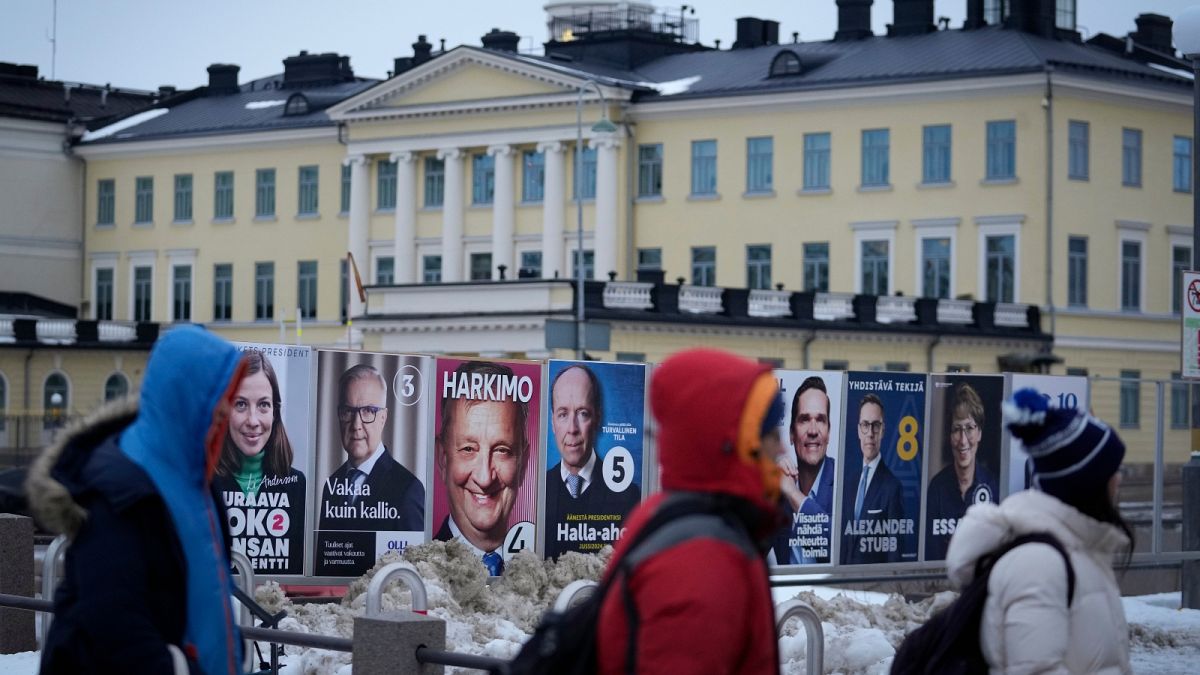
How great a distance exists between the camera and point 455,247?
87.8 m

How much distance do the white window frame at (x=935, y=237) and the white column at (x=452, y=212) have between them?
19.9 meters

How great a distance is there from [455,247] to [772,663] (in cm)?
8329

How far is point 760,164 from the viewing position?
81438 millimetres

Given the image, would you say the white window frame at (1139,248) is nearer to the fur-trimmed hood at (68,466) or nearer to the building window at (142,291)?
the building window at (142,291)

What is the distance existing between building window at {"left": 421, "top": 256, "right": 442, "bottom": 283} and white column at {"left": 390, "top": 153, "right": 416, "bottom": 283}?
17.0 inches

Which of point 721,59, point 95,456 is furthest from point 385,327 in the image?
point 95,456

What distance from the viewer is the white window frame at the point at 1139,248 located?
2995 inches

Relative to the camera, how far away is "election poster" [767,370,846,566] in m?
17.8

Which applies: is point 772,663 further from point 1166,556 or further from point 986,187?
point 986,187

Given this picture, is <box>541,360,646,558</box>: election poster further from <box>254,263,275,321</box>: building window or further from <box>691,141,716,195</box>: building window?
<box>254,263,275,321</box>: building window

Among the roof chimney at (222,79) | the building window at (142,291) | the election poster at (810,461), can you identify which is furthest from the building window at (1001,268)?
the election poster at (810,461)

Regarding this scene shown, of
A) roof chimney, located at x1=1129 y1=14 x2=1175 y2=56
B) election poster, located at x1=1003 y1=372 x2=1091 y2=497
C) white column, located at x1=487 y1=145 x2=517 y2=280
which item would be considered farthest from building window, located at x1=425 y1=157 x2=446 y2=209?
election poster, located at x1=1003 y1=372 x2=1091 y2=497

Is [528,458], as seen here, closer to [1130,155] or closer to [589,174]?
[1130,155]

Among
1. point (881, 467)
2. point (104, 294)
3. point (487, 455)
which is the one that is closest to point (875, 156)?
point (104, 294)
